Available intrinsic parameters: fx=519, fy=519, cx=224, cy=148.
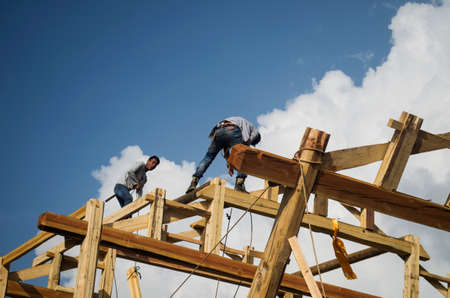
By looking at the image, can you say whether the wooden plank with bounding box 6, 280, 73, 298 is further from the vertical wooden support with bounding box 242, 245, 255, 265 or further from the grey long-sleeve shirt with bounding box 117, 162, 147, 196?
the vertical wooden support with bounding box 242, 245, 255, 265

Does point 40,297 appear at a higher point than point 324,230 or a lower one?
lower

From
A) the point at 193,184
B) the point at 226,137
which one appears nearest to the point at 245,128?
the point at 226,137

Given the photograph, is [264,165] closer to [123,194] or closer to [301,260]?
[301,260]

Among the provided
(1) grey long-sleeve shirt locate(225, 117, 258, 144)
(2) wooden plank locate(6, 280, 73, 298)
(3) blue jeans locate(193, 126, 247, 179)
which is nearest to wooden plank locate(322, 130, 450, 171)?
(3) blue jeans locate(193, 126, 247, 179)

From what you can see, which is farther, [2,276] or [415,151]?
[2,276]

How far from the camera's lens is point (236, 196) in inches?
338

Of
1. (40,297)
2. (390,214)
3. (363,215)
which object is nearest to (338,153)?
(390,214)

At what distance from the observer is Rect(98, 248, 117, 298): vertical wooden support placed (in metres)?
8.39

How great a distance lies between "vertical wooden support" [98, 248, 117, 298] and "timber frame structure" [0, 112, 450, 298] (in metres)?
0.02

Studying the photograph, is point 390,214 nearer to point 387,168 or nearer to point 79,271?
point 387,168

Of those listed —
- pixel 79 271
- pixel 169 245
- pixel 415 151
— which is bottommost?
pixel 79 271

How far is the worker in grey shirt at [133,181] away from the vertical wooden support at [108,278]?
290 cm

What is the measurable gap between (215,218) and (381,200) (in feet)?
12.3

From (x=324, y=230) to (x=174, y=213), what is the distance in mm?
2633
